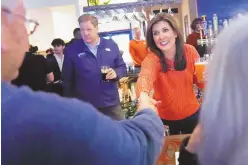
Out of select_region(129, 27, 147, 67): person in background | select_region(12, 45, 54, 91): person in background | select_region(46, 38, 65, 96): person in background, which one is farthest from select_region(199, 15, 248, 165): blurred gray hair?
select_region(129, 27, 147, 67): person in background

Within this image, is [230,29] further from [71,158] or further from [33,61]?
[33,61]

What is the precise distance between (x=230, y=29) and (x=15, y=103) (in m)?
0.60

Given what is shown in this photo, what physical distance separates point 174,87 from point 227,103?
1833 millimetres

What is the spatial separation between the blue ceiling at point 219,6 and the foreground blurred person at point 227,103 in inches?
254

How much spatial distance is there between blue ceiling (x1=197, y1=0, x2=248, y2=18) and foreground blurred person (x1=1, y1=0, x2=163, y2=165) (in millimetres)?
6675

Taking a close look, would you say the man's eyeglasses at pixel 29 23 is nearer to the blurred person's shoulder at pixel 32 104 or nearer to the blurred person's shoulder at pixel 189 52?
the blurred person's shoulder at pixel 32 104

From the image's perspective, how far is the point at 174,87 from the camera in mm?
2893

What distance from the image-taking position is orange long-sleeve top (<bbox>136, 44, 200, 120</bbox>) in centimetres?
285

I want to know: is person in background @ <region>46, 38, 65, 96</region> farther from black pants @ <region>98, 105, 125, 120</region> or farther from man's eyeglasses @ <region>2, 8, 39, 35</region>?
man's eyeglasses @ <region>2, 8, 39, 35</region>

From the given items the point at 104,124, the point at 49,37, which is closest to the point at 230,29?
the point at 104,124

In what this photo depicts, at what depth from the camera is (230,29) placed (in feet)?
3.73

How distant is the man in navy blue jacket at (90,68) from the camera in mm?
4172

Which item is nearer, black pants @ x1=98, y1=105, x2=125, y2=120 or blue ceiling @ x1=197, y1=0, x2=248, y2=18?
black pants @ x1=98, y1=105, x2=125, y2=120

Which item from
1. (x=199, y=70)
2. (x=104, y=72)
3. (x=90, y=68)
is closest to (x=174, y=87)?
(x=199, y=70)
